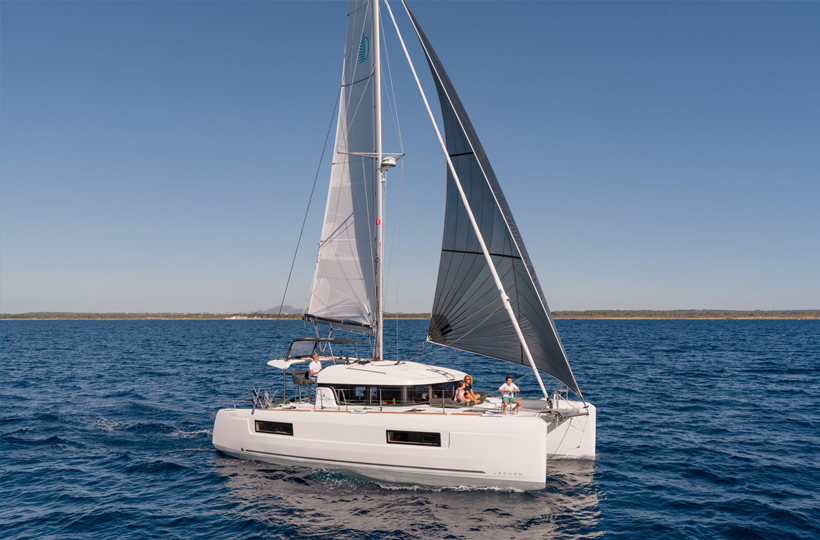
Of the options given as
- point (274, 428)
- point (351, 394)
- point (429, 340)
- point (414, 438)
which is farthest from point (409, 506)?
point (429, 340)

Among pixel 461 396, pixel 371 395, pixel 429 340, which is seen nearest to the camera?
pixel 461 396

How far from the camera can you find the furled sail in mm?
15734

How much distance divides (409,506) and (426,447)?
1321 millimetres

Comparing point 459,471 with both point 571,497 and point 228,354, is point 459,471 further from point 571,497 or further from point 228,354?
point 228,354

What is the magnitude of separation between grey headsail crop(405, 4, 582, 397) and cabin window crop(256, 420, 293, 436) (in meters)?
4.79

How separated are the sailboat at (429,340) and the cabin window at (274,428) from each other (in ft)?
0.13

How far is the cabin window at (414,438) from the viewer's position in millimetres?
11703

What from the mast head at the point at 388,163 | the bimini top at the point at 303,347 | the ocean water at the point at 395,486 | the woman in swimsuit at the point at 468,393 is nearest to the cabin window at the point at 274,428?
the ocean water at the point at 395,486

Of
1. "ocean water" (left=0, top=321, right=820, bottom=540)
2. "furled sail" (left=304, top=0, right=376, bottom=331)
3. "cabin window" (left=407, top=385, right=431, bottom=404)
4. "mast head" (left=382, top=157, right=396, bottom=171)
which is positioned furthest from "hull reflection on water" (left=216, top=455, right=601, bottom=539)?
"mast head" (left=382, top=157, right=396, bottom=171)

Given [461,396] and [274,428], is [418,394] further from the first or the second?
[274,428]

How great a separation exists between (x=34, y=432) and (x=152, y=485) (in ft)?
25.2

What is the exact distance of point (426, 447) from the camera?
38.3 ft

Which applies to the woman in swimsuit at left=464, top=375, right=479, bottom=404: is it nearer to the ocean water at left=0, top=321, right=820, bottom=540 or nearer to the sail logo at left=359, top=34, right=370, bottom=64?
the ocean water at left=0, top=321, right=820, bottom=540

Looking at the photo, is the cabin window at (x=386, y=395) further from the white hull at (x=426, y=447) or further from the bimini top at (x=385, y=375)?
the white hull at (x=426, y=447)
